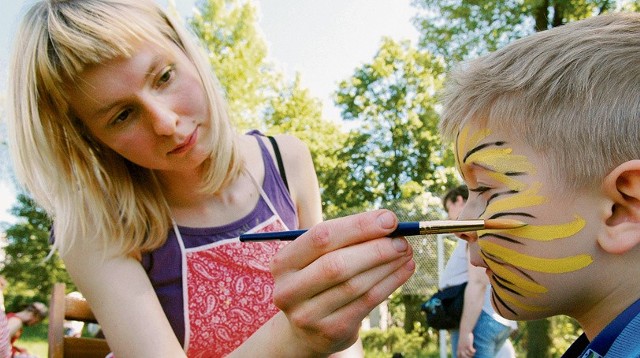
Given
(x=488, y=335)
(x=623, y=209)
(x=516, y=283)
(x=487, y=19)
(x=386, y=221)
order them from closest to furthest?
1. (x=386, y=221)
2. (x=623, y=209)
3. (x=516, y=283)
4. (x=488, y=335)
5. (x=487, y=19)

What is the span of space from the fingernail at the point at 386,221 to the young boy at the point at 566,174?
12.6 inches

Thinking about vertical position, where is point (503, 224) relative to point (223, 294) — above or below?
above

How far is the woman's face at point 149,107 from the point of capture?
4.60 feet

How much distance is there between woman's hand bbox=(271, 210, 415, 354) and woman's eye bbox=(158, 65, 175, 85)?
2.40 ft

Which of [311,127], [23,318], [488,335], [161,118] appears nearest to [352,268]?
[161,118]

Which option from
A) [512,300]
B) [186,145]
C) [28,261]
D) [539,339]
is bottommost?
[28,261]

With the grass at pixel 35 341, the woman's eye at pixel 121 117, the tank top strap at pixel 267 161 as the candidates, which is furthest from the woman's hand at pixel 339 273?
the grass at pixel 35 341

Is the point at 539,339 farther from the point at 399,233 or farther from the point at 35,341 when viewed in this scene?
the point at 35,341

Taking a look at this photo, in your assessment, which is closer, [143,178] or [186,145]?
[186,145]

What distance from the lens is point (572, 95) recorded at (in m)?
1.08

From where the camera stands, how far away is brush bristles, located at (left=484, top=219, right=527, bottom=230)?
100 centimetres

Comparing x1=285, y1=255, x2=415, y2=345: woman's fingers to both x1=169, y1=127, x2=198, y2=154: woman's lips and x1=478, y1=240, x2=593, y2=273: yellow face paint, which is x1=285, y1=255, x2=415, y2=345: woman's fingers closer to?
x1=478, y1=240, x2=593, y2=273: yellow face paint

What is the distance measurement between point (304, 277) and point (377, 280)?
12 centimetres

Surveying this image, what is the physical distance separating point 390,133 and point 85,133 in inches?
630
